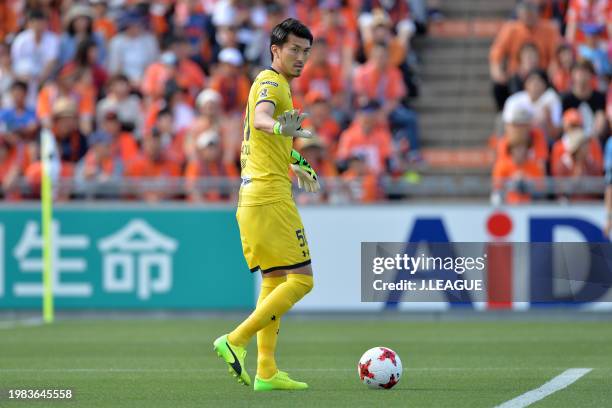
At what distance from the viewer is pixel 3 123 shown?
20.4m

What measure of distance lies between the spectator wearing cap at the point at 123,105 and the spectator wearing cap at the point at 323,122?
8.56ft

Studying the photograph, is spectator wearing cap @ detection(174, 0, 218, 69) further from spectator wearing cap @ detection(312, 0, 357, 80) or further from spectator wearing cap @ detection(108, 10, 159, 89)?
spectator wearing cap @ detection(312, 0, 357, 80)

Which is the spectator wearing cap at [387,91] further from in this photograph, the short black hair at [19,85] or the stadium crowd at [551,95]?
the short black hair at [19,85]

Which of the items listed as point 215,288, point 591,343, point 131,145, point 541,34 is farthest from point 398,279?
point 541,34

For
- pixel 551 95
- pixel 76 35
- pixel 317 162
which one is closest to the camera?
pixel 317 162

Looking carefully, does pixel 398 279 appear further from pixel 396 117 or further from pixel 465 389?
pixel 396 117

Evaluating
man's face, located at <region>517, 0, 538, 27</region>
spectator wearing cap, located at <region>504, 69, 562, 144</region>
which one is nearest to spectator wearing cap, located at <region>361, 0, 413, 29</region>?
man's face, located at <region>517, 0, 538, 27</region>

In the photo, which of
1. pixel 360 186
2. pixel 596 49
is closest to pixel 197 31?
pixel 360 186

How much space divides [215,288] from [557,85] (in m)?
5.73

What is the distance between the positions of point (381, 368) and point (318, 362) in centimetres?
259

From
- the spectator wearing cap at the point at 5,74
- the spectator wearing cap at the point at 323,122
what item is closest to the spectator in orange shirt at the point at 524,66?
the spectator wearing cap at the point at 323,122

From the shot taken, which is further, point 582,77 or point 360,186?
point 582,77

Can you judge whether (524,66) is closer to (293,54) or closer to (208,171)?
(208,171)

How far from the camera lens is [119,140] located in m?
20.0
